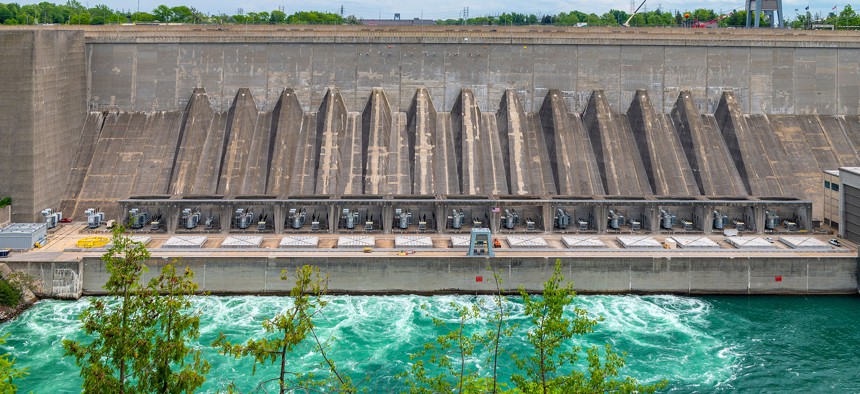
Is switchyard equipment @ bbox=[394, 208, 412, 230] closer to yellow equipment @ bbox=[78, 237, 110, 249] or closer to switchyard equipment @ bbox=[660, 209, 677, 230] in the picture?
switchyard equipment @ bbox=[660, 209, 677, 230]

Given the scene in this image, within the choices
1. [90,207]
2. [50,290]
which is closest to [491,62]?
[90,207]

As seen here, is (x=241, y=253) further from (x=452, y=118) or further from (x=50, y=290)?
(x=452, y=118)

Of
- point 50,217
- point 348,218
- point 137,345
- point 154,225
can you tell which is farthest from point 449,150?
point 137,345

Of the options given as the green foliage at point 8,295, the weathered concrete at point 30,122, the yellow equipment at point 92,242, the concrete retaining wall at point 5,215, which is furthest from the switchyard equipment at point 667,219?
the concrete retaining wall at point 5,215

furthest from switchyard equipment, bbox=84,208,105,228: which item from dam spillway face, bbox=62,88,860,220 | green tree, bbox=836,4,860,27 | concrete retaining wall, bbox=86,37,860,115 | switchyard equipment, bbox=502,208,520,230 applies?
green tree, bbox=836,4,860,27

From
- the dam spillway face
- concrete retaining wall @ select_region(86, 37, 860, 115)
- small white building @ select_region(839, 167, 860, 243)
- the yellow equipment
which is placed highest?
concrete retaining wall @ select_region(86, 37, 860, 115)

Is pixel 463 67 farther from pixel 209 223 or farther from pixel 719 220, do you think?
pixel 209 223

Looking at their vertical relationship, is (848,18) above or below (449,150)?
above
